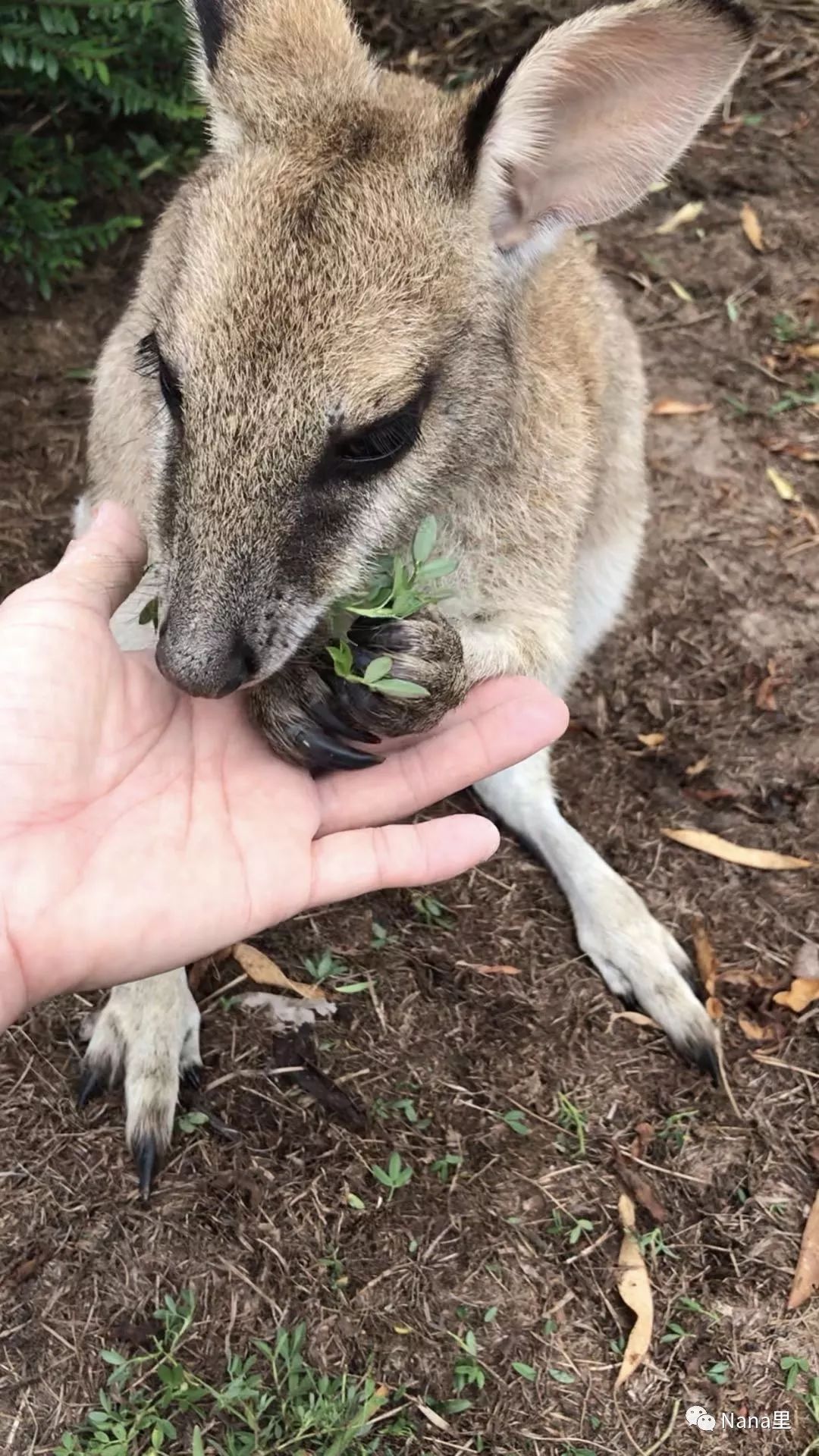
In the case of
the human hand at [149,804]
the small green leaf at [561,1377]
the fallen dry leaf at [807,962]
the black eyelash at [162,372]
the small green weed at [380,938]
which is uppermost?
the black eyelash at [162,372]

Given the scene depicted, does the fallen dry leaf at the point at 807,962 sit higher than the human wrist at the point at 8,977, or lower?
lower

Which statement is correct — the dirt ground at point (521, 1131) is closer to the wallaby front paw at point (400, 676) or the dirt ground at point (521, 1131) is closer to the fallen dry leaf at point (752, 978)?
the fallen dry leaf at point (752, 978)

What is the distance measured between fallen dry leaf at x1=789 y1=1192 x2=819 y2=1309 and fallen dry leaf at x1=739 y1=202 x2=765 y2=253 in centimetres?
387

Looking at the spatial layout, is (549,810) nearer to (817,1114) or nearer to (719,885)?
(719,885)

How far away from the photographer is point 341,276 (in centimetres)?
179

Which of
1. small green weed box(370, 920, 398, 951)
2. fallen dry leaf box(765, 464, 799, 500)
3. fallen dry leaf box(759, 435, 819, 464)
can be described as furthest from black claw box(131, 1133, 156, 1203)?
fallen dry leaf box(759, 435, 819, 464)

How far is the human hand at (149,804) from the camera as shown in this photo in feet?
6.19

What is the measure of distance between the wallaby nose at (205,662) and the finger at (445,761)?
48 centimetres

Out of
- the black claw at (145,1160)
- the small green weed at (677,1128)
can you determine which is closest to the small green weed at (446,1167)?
the small green weed at (677,1128)

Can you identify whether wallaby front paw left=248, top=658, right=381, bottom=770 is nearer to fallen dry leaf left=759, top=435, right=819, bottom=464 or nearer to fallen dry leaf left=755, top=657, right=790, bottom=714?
fallen dry leaf left=755, top=657, right=790, bottom=714

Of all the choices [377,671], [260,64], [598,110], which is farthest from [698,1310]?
[260,64]

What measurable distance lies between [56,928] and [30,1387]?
109 centimetres

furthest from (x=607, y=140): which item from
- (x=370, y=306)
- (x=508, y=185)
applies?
(x=370, y=306)

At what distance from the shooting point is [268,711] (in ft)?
7.09
